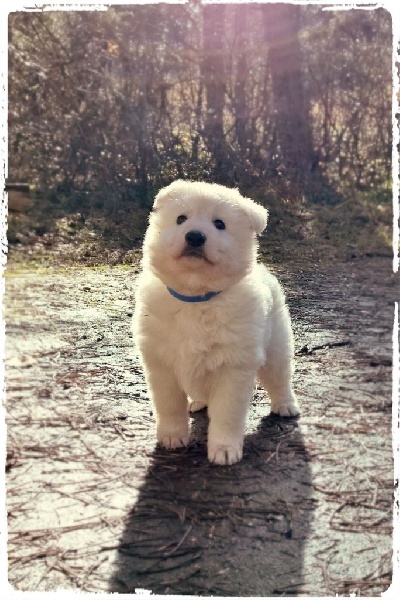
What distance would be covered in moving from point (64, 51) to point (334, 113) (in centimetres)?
90

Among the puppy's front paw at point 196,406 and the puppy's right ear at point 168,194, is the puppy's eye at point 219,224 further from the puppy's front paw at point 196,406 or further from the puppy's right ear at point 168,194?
the puppy's front paw at point 196,406

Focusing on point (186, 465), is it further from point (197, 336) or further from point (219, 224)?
point (219, 224)

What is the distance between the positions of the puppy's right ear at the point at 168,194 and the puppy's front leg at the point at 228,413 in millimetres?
442

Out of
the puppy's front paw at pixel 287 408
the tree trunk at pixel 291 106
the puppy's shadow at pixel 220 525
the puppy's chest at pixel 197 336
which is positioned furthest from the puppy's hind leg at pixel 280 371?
the tree trunk at pixel 291 106

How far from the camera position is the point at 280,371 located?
1843mm

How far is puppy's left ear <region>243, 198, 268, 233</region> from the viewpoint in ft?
5.12

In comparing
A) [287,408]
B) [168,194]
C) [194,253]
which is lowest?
[287,408]

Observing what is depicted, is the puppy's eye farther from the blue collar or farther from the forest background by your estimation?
the forest background

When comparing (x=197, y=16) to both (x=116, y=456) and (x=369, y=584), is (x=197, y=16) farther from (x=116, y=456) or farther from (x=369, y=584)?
(x=369, y=584)

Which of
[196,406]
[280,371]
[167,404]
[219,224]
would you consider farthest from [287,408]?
[219,224]

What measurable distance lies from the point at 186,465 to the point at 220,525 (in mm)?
252

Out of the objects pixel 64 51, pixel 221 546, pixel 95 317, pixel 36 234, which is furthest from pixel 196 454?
pixel 64 51

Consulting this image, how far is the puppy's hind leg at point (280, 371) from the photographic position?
181 cm

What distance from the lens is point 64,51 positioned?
1746mm
